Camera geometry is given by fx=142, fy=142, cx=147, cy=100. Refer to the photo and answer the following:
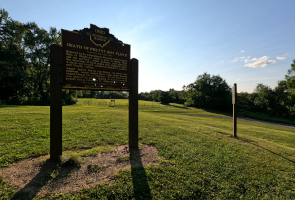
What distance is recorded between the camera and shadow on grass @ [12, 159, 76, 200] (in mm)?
2928

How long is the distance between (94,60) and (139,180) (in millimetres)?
4252

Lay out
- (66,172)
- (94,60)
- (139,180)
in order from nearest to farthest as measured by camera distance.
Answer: (139,180) → (66,172) → (94,60)

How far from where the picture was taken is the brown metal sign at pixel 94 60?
15.7ft

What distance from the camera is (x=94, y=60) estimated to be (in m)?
5.24

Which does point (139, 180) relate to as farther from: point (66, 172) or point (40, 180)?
point (40, 180)

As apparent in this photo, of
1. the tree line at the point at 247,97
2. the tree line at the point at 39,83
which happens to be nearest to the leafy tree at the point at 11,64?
the tree line at the point at 39,83

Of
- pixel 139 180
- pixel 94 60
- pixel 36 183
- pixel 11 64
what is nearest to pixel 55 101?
pixel 94 60

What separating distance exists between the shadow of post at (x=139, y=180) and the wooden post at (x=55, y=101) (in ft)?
8.04

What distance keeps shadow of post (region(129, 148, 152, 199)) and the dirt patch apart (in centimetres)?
3

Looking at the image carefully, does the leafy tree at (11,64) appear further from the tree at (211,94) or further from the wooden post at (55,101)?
the tree at (211,94)

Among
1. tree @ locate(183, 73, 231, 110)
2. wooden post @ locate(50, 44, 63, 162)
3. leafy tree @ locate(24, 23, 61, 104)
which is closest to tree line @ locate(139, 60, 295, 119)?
tree @ locate(183, 73, 231, 110)

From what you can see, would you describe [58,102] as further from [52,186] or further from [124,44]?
[124,44]

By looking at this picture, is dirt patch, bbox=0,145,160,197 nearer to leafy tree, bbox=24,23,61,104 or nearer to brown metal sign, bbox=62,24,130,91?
brown metal sign, bbox=62,24,130,91

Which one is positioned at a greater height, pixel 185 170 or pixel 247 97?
pixel 247 97
